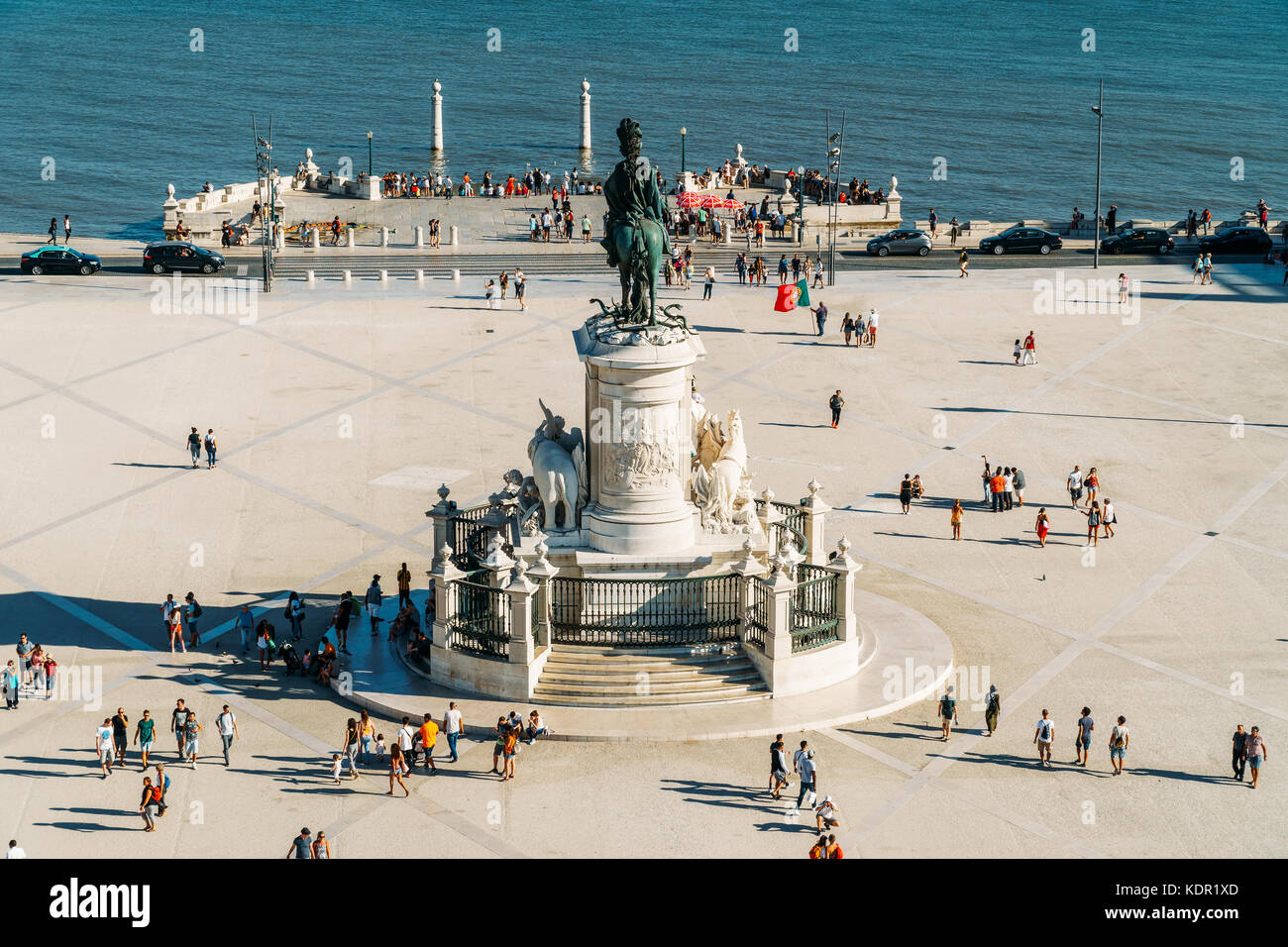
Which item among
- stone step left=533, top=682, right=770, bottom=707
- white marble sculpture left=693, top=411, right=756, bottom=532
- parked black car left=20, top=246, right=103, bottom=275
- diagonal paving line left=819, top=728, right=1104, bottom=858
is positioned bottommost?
diagonal paving line left=819, top=728, right=1104, bottom=858

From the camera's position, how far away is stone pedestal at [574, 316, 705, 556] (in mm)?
31984

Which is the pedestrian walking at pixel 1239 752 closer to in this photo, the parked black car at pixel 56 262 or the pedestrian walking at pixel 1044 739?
the pedestrian walking at pixel 1044 739

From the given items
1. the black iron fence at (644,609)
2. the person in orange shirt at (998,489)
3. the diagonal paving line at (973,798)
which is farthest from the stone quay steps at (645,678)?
the person in orange shirt at (998,489)

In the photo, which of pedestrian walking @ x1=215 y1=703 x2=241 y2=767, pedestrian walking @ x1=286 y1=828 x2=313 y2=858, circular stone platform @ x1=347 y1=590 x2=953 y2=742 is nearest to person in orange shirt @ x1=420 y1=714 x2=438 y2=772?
circular stone platform @ x1=347 y1=590 x2=953 y2=742

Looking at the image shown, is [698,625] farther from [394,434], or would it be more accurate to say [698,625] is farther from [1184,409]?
[1184,409]

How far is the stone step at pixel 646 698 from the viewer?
104ft

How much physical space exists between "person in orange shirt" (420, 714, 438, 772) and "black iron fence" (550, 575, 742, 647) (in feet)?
11.3

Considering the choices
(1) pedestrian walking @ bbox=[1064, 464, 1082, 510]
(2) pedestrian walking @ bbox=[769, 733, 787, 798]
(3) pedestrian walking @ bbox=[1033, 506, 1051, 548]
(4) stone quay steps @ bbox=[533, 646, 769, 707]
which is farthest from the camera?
(1) pedestrian walking @ bbox=[1064, 464, 1082, 510]

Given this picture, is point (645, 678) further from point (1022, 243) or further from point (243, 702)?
point (1022, 243)

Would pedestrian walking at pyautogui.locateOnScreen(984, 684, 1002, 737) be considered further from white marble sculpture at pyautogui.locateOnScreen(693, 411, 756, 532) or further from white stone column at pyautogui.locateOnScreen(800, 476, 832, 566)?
white stone column at pyautogui.locateOnScreen(800, 476, 832, 566)

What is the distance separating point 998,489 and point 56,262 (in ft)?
130

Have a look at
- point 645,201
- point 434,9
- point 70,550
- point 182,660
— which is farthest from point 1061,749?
point 434,9

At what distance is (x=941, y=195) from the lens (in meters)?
109

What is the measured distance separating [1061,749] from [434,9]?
528 ft
